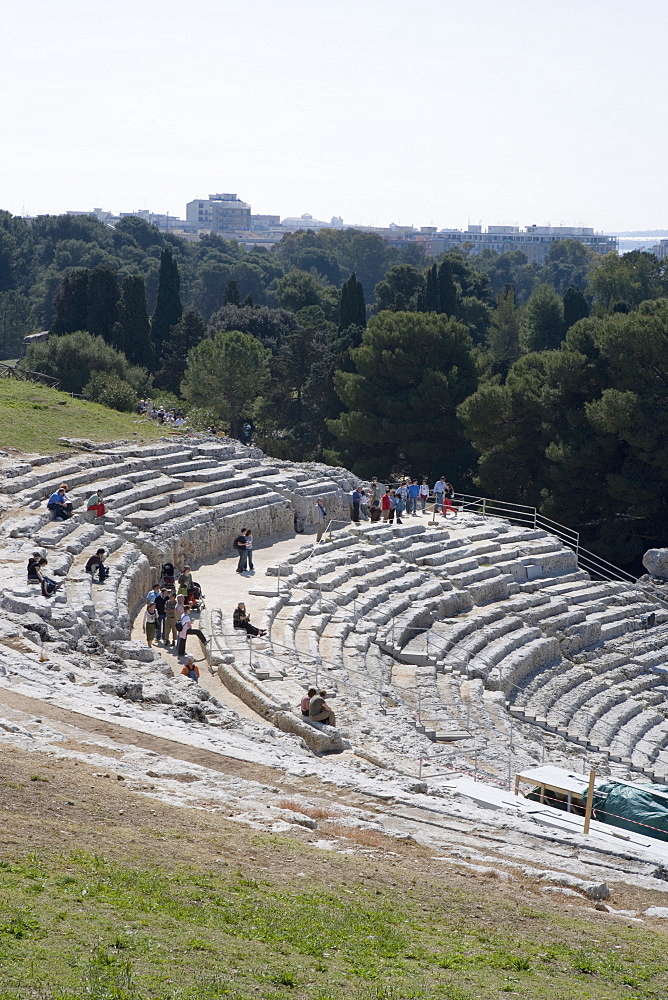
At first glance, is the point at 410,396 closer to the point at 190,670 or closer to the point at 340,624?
the point at 340,624

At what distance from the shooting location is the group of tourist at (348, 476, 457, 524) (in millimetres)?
30453

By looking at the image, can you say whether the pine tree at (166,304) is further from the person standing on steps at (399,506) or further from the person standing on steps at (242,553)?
the person standing on steps at (242,553)

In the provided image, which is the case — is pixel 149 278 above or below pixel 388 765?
above

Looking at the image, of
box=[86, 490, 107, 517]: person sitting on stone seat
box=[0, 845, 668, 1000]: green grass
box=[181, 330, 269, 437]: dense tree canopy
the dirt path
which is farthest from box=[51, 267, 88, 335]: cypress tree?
box=[0, 845, 668, 1000]: green grass

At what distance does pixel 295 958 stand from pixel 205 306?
109 meters

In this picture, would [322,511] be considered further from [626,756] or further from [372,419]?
[372,419]

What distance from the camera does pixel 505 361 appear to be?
48.8 metres

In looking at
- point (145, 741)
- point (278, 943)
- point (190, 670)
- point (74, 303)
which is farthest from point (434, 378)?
point (278, 943)

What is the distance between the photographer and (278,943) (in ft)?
26.9

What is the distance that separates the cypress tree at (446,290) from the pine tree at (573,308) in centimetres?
589

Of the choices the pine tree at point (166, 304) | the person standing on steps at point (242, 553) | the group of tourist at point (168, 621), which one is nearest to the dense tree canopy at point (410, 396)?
the pine tree at point (166, 304)

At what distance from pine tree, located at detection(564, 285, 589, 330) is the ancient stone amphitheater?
29754 mm

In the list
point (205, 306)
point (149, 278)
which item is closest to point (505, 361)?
point (149, 278)

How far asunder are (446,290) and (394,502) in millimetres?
32156
